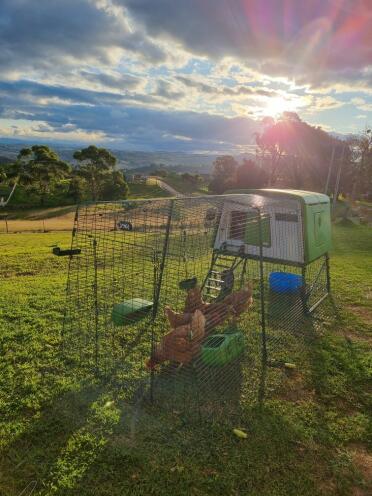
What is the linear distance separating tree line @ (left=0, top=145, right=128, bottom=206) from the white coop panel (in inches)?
1609

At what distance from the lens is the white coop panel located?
7391 millimetres

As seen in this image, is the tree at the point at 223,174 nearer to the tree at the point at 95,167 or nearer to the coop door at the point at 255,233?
the tree at the point at 95,167

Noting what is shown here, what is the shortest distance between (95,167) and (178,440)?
169 feet

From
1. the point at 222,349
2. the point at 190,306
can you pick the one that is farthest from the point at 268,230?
the point at 222,349

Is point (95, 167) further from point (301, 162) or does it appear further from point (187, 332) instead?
point (187, 332)

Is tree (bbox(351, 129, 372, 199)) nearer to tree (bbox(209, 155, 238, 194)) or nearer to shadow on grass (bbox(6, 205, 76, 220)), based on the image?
tree (bbox(209, 155, 238, 194))

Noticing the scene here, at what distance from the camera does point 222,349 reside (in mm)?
5078

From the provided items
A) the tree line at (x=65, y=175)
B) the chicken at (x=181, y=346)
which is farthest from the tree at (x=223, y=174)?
the chicken at (x=181, y=346)

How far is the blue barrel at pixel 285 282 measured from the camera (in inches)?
343

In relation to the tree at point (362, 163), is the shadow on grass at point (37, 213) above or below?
below

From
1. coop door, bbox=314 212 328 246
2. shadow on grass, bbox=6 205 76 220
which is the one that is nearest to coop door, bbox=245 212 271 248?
coop door, bbox=314 212 328 246

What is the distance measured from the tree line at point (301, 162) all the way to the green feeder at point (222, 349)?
1572 inches

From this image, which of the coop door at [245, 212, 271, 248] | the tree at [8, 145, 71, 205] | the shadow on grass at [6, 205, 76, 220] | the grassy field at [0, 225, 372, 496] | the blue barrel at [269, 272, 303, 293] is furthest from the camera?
the tree at [8, 145, 71, 205]

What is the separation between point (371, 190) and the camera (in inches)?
1884
